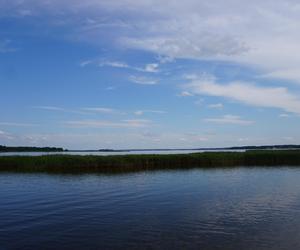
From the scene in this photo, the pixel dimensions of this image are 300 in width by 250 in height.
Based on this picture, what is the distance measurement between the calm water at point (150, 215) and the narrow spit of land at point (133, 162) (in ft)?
51.1

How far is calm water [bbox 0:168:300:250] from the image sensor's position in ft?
53.5

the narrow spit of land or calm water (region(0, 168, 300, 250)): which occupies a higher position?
the narrow spit of land

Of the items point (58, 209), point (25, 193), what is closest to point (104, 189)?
point (25, 193)

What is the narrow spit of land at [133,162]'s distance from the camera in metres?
52.7

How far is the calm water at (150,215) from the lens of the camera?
1631 centimetres

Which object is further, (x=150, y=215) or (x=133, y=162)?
(x=133, y=162)

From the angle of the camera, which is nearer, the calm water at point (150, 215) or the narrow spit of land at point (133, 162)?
the calm water at point (150, 215)

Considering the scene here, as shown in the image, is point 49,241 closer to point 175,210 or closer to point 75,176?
point 175,210

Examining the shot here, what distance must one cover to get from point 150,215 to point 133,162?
36763 millimetres

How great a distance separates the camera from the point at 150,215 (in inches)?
862

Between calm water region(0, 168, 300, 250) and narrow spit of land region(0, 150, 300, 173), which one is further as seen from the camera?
narrow spit of land region(0, 150, 300, 173)

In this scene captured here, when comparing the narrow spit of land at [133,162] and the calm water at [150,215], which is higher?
the narrow spit of land at [133,162]

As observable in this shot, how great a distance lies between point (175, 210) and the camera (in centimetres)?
2328

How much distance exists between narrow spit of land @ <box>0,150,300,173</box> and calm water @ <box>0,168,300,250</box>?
15.6 m
